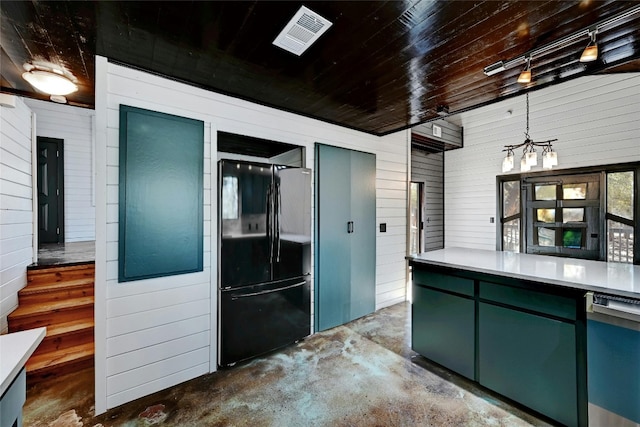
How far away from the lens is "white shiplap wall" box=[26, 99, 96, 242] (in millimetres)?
4543

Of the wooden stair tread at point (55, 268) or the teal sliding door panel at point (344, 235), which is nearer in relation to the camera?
the wooden stair tread at point (55, 268)

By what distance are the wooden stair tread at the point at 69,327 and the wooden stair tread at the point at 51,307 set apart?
150mm

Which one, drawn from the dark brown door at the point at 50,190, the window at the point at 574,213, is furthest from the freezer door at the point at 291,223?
the window at the point at 574,213

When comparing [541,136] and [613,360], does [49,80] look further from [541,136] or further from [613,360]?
[541,136]

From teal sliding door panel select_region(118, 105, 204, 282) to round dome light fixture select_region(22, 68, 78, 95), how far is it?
667mm

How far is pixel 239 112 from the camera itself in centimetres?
274

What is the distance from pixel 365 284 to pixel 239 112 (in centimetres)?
277

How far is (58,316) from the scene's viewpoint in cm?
271

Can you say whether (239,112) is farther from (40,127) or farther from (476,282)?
(40,127)

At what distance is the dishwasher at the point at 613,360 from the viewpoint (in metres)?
1.54

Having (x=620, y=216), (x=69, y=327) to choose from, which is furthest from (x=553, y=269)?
(x=69, y=327)

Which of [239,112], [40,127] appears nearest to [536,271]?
[239,112]

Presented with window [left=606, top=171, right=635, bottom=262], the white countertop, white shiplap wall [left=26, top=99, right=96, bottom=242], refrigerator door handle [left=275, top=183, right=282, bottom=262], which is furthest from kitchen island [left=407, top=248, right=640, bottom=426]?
white shiplap wall [left=26, top=99, right=96, bottom=242]

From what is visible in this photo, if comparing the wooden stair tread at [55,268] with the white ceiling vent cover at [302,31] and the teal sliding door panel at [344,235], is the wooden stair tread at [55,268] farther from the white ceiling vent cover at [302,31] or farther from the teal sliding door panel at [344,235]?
the white ceiling vent cover at [302,31]
